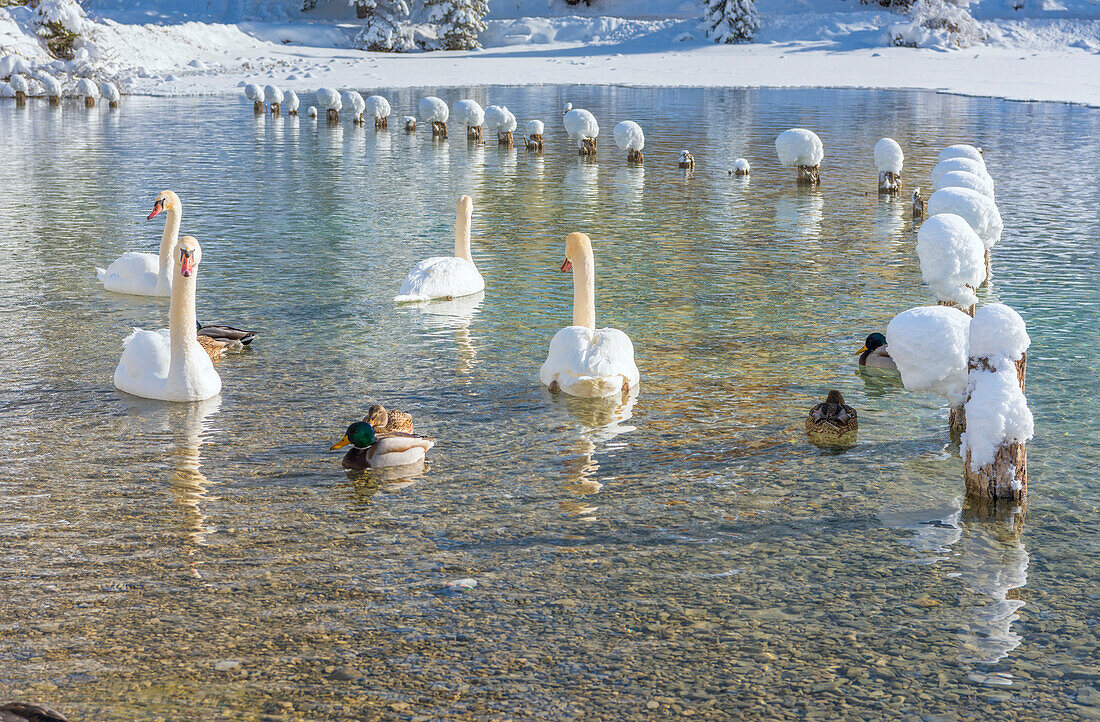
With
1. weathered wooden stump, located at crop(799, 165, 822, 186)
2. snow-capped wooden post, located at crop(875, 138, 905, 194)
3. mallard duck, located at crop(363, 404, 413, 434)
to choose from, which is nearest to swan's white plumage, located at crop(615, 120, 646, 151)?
weathered wooden stump, located at crop(799, 165, 822, 186)

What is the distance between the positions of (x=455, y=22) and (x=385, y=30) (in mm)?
4398

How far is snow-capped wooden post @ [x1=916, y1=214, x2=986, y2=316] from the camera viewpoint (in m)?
8.89

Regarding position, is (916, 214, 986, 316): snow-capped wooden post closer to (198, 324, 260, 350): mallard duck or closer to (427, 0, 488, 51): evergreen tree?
(198, 324, 260, 350): mallard duck

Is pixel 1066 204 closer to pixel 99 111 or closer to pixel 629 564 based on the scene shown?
pixel 629 564

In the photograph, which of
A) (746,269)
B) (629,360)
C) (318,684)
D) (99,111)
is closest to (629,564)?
(318,684)

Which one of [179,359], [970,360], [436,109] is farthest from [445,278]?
[436,109]

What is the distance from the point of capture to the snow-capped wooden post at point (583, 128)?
2575cm

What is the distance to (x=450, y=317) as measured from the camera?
1209 cm

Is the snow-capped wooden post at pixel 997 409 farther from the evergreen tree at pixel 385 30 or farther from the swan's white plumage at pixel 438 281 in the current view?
the evergreen tree at pixel 385 30

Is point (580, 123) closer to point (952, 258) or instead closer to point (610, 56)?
point (952, 258)

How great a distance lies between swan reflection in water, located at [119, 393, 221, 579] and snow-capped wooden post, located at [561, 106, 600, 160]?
1774 centimetres

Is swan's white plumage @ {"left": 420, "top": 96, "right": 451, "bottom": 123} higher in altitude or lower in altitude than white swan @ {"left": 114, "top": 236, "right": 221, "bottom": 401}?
higher

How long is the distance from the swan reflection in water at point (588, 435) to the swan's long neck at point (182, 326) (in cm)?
283

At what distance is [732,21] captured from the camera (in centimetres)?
6550
